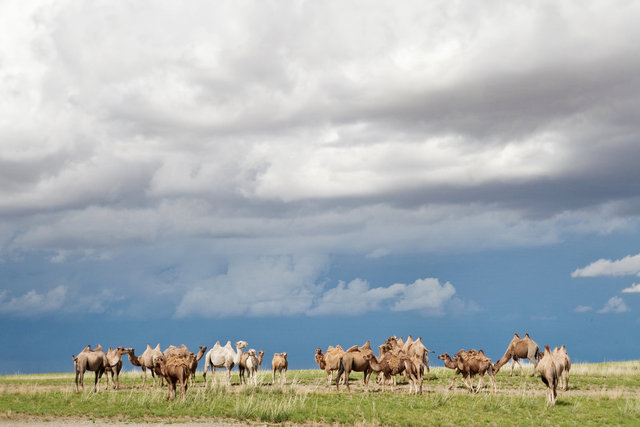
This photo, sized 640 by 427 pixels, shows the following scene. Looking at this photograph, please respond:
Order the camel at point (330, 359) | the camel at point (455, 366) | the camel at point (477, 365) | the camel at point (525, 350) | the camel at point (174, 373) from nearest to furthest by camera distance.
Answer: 1. the camel at point (174, 373)
2. the camel at point (477, 365)
3. the camel at point (455, 366)
4. the camel at point (330, 359)
5. the camel at point (525, 350)

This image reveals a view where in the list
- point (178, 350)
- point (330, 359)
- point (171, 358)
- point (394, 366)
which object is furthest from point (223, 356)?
point (394, 366)

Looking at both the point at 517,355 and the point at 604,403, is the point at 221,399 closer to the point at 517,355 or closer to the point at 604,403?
the point at 604,403

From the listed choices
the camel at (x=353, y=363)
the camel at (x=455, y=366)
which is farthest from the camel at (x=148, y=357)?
the camel at (x=455, y=366)

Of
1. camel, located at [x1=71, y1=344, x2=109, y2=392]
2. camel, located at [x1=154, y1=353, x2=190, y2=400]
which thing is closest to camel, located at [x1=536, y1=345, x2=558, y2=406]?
camel, located at [x1=154, y1=353, x2=190, y2=400]

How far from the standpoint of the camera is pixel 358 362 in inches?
1316

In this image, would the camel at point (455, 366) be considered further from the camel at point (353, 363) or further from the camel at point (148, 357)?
the camel at point (148, 357)

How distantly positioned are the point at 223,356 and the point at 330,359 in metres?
6.57

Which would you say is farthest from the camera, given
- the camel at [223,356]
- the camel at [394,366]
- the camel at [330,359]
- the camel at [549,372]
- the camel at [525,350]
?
the camel at [525,350]

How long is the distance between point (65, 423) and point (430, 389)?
18575 mm

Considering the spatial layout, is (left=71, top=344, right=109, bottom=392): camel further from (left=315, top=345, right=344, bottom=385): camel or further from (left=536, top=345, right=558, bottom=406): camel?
(left=536, top=345, right=558, bottom=406): camel

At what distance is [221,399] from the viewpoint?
28875 millimetres

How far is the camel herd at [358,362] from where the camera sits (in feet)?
95.7

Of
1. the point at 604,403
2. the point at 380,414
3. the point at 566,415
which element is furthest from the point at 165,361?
the point at 604,403

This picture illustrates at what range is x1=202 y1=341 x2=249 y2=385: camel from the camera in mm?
37344
